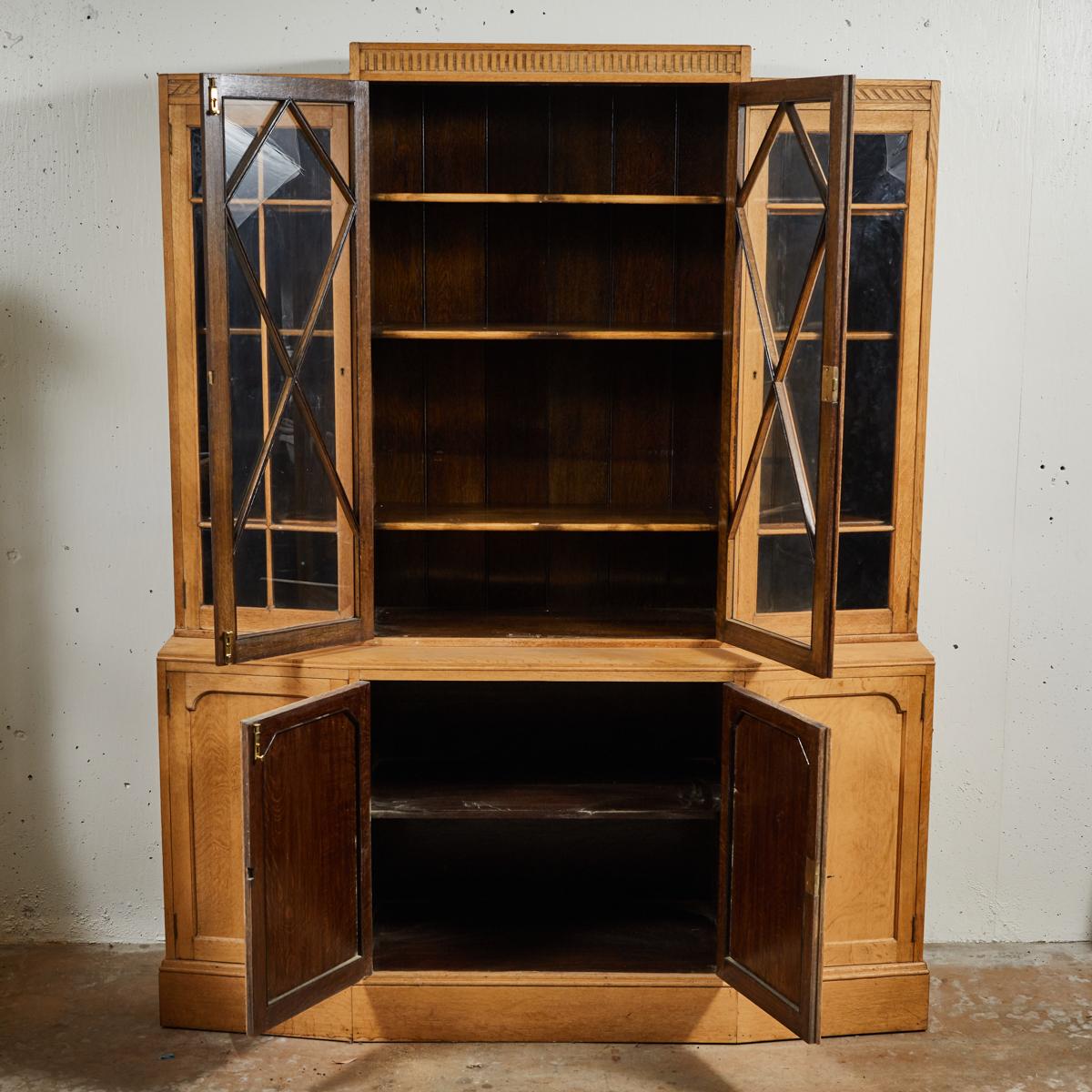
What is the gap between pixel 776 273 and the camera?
8.70ft

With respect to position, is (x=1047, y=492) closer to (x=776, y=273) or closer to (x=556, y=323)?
(x=776, y=273)

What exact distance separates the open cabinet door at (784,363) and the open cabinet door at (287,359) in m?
0.86

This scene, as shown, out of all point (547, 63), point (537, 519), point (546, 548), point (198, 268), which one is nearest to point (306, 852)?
point (537, 519)

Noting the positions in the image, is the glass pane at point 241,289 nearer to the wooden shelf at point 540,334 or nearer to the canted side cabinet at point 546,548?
the canted side cabinet at point 546,548

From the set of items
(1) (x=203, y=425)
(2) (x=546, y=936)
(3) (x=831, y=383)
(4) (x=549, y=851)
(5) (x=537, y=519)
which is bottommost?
(2) (x=546, y=936)

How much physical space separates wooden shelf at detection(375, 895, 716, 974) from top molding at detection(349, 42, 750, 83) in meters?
2.08

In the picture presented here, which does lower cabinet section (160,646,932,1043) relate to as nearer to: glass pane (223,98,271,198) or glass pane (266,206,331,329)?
glass pane (266,206,331,329)

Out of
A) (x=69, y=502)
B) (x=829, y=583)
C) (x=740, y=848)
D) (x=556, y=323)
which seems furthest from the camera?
(x=69, y=502)

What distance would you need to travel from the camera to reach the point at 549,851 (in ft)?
10.8

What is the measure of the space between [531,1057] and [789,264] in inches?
76.4

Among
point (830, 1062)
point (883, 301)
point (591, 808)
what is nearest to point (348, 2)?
point (883, 301)

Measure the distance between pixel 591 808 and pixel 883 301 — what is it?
1.39m

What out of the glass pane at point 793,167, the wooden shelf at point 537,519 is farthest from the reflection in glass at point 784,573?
the glass pane at point 793,167

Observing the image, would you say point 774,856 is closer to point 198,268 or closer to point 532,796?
point 532,796
